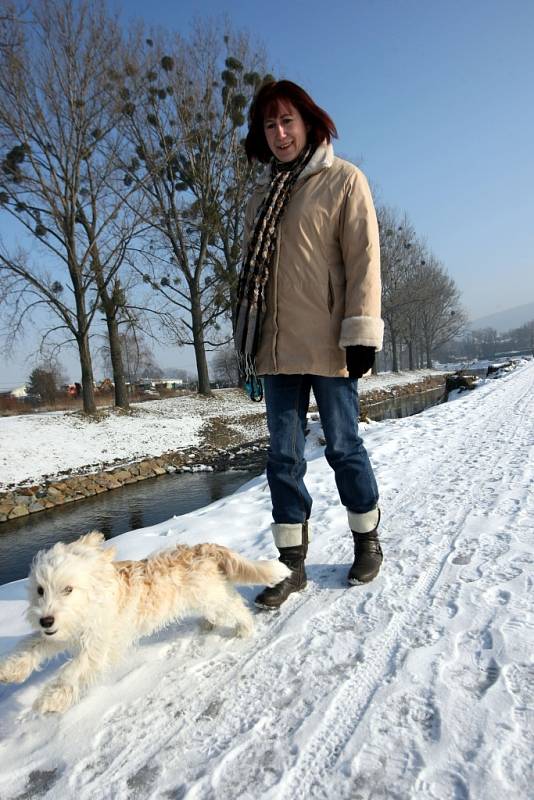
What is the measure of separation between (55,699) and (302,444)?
1.61 m

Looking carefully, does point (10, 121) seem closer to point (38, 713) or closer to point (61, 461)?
point (61, 461)

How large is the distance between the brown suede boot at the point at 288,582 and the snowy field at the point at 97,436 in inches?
386

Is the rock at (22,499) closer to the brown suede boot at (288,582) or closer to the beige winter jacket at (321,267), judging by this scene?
the brown suede boot at (288,582)

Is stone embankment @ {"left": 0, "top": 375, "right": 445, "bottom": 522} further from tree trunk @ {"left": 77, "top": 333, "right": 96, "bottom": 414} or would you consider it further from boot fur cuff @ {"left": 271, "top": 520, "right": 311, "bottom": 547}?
boot fur cuff @ {"left": 271, "top": 520, "right": 311, "bottom": 547}

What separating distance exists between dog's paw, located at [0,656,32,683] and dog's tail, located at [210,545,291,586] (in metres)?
0.86

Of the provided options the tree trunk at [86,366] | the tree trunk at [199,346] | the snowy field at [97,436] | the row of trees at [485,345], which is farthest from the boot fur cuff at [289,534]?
the row of trees at [485,345]

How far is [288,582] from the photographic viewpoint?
100 inches

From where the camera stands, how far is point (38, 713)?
5.76 ft

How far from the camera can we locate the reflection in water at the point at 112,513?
23.8ft

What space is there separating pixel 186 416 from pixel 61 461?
6605mm

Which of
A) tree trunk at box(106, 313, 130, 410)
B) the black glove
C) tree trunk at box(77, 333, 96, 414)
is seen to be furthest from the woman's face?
tree trunk at box(106, 313, 130, 410)

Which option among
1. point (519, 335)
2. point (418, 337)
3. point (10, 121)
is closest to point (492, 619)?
point (10, 121)

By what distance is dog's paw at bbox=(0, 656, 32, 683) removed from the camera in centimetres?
177

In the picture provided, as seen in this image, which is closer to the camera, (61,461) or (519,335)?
(61,461)
